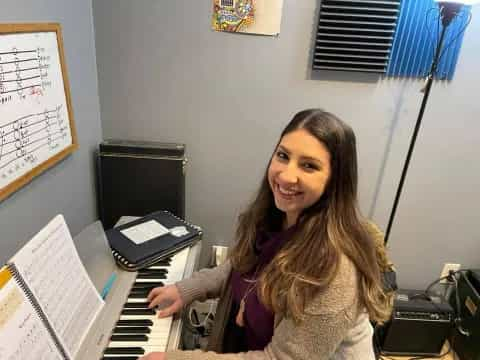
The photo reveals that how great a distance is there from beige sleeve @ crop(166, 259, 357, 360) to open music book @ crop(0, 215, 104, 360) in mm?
540

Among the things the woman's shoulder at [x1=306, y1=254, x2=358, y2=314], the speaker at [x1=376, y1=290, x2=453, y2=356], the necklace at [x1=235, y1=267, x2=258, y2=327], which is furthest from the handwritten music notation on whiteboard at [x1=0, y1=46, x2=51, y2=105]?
the speaker at [x1=376, y1=290, x2=453, y2=356]

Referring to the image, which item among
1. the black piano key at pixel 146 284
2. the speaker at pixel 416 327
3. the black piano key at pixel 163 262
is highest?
the black piano key at pixel 163 262

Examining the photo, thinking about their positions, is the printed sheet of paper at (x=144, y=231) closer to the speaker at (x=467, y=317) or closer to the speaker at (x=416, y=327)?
the speaker at (x=416, y=327)

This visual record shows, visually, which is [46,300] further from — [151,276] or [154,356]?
[151,276]

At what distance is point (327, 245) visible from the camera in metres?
0.99

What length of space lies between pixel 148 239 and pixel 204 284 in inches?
12.0

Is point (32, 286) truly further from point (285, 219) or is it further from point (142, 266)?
point (285, 219)

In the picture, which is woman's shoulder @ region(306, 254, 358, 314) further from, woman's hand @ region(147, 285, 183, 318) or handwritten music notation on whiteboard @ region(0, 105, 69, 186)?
handwritten music notation on whiteboard @ region(0, 105, 69, 186)

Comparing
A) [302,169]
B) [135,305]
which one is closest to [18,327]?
[135,305]

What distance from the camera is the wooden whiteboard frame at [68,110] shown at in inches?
42.9

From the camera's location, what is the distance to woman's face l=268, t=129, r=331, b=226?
1.00m

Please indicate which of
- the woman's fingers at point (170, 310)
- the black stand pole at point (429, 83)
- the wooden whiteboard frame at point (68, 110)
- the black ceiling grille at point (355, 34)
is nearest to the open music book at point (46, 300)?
the woman's fingers at point (170, 310)

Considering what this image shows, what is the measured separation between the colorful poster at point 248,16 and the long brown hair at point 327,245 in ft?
2.53

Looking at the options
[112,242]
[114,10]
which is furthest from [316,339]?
[114,10]
